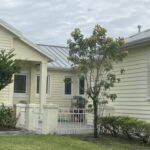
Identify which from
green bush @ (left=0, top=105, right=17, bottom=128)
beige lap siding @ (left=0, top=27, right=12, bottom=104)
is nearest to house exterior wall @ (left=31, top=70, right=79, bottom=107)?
beige lap siding @ (left=0, top=27, right=12, bottom=104)

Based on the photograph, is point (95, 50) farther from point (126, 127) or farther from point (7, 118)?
point (7, 118)

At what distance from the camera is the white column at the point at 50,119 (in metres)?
17.6

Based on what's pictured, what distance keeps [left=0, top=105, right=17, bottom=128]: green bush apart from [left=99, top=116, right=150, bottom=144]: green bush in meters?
4.46

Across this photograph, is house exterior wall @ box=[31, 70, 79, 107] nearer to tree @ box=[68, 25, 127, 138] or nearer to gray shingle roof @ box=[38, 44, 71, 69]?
gray shingle roof @ box=[38, 44, 71, 69]

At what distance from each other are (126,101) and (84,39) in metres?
3.80

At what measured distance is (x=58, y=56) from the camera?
31938mm

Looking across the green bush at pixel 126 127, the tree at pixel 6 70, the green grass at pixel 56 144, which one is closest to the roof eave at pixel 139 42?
the green bush at pixel 126 127

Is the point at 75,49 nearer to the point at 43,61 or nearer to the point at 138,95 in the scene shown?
the point at 138,95

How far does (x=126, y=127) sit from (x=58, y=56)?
647 inches

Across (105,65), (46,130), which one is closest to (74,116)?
(46,130)

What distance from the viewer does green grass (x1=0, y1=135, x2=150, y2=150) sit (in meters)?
13.4

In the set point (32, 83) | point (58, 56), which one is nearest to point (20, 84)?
point (32, 83)

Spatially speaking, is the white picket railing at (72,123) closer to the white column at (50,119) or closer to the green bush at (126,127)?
the white column at (50,119)

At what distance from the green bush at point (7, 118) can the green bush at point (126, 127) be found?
4.46 m
